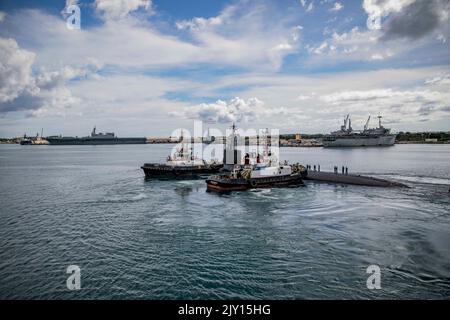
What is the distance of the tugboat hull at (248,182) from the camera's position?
4291cm

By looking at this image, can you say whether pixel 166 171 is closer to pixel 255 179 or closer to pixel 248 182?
pixel 248 182

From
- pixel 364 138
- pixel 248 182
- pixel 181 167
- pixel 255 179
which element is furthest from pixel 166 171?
pixel 364 138

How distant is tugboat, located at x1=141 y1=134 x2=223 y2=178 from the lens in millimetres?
59188

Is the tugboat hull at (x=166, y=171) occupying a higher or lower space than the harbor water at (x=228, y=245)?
higher

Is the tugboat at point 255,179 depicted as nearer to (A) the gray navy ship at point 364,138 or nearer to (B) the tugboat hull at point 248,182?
(B) the tugboat hull at point 248,182

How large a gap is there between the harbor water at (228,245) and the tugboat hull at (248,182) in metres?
3.85

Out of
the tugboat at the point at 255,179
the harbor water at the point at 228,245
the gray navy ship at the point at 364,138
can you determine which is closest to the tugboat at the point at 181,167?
the tugboat at the point at 255,179

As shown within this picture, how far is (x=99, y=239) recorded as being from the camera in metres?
23.1

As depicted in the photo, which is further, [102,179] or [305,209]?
[102,179]
